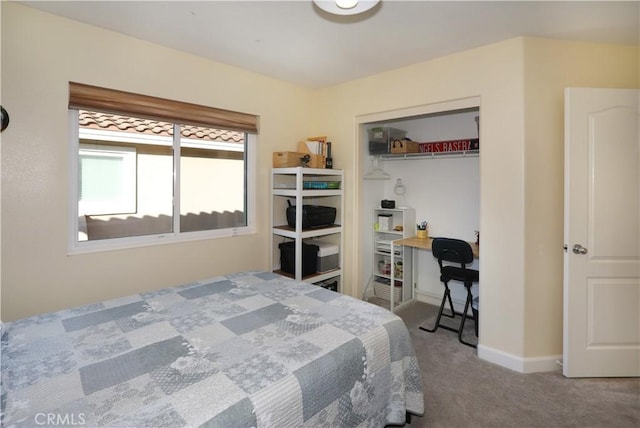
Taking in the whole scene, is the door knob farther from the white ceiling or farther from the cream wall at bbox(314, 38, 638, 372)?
the white ceiling

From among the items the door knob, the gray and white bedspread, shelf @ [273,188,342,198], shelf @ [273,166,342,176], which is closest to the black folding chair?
the door knob

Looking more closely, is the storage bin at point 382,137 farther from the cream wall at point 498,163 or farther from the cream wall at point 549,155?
the cream wall at point 549,155

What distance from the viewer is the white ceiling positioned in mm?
1888

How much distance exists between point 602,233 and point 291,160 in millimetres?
2516

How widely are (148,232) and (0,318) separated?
0.97 m

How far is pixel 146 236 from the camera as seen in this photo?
8.13 ft

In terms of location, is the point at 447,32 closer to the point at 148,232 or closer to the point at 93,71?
the point at 93,71

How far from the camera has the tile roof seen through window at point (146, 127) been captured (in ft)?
7.38

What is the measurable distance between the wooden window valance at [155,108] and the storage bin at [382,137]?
1426 mm

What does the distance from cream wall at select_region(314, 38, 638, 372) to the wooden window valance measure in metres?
2.02

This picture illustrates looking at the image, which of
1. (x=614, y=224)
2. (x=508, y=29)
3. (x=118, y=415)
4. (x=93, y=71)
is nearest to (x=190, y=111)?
(x=93, y=71)

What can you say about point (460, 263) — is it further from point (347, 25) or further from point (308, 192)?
point (347, 25)

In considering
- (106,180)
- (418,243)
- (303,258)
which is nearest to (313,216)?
(303,258)

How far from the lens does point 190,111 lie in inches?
102
